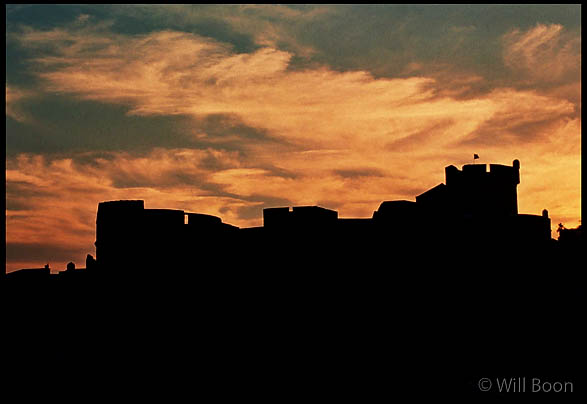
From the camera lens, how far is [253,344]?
25.5m

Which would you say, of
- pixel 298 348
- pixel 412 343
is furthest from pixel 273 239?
pixel 412 343

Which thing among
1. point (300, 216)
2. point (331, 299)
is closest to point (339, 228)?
point (300, 216)

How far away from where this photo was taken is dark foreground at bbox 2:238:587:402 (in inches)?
952

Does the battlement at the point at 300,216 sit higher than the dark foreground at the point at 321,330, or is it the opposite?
the battlement at the point at 300,216

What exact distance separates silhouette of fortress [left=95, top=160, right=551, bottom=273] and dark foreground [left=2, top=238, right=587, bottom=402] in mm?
274

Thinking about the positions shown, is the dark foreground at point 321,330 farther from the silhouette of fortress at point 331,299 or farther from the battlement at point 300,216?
the battlement at point 300,216

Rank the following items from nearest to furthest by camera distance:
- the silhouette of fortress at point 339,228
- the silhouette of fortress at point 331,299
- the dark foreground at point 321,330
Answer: the dark foreground at point 321,330 < the silhouette of fortress at point 331,299 < the silhouette of fortress at point 339,228

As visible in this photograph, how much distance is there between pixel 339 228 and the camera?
25984 mm

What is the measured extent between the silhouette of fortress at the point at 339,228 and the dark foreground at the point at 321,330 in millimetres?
274

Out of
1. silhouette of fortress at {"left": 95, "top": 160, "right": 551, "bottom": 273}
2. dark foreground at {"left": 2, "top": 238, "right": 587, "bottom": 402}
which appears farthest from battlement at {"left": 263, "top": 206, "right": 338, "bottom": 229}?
dark foreground at {"left": 2, "top": 238, "right": 587, "bottom": 402}

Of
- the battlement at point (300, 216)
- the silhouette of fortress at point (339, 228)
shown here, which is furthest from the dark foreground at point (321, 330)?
the battlement at point (300, 216)

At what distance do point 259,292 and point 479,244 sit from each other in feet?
19.9

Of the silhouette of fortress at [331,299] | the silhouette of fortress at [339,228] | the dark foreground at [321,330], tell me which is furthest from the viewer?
the silhouette of fortress at [339,228]

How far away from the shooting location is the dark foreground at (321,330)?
79.4 feet
